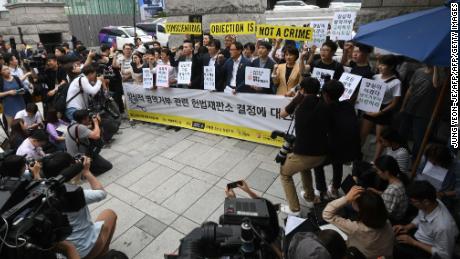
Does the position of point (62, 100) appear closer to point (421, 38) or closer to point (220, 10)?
point (220, 10)

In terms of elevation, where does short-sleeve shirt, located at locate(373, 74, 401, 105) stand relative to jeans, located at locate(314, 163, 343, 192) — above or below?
above

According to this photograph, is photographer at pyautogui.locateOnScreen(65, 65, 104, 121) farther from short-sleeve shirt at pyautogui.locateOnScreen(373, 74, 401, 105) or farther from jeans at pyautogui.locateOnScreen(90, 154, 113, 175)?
short-sleeve shirt at pyautogui.locateOnScreen(373, 74, 401, 105)

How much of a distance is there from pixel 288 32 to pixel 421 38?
2.74 meters

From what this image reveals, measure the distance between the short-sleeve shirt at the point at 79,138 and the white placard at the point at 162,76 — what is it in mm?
2352

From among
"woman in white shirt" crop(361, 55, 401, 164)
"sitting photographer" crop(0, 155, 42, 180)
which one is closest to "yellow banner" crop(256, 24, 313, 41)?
"woman in white shirt" crop(361, 55, 401, 164)

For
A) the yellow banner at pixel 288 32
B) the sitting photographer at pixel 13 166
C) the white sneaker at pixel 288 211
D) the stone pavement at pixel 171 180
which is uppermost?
the yellow banner at pixel 288 32

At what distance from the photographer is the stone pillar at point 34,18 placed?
15352 mm

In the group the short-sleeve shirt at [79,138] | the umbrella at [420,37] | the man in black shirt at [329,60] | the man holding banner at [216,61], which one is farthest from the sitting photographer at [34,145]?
the umbrella at [420,37]

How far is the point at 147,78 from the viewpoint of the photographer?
703 centimetres

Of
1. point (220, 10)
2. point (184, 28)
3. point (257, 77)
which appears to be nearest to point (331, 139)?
point (257, 77)

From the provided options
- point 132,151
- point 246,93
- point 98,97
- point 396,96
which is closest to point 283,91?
point 246,93

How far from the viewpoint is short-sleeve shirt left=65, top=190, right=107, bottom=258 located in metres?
2.84

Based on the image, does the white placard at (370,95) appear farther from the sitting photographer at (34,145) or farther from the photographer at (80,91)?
the sitting photographer at (34,145)

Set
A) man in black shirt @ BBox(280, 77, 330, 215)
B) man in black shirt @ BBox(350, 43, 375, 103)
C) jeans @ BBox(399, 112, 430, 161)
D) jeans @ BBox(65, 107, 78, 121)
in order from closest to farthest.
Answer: man in black shirt @ BBox(280, 77, 330, 215) → jeans @ BBox(399, 112, 430, 161) → man in black shirt @ BBox(350, 43, 375, 103) → jeans @ BBox(65, 107, 78, 121)
